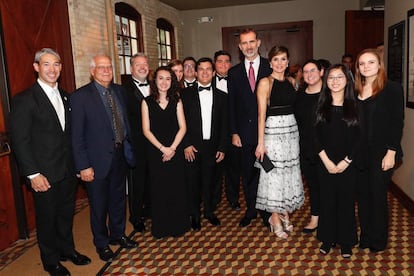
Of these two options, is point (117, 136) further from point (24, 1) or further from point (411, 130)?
point (411, 130)

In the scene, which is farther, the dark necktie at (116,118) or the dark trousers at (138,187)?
the dark trousers at (138,187)

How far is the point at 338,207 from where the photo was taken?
3.19 metres

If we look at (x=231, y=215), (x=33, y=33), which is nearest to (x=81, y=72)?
(x=33, y=33)

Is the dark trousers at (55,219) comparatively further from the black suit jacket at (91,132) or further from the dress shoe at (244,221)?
the dress shoe at (244,221)

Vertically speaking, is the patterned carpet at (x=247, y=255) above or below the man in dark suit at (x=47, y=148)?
below

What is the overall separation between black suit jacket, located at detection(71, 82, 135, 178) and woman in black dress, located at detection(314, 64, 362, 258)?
181 cm

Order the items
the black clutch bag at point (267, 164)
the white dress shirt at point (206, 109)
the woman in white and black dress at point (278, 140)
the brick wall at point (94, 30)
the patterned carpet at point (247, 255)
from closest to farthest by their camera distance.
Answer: the patterned carpet at point (247, 255) < the woman in white and black dress at point (278, 140) < the black clutch bag at point (267, 164) < the white dress shirt at point (206, 109) < the brick wall at point (94, 30)

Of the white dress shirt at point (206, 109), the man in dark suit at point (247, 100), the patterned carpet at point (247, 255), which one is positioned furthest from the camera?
the white dress shirt at point (206, 109)

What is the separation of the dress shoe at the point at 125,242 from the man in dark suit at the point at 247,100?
51.5 inches

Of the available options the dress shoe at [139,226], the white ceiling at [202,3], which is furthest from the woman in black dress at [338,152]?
the white ceiling at [202,3]

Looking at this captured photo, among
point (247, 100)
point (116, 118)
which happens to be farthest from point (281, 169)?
point (116, 118)

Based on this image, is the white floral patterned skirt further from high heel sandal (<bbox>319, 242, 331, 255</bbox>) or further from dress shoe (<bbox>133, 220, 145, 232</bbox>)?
dress shoe (<bbox>133, 220, 145, 232</bbox>)

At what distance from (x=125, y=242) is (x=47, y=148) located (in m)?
1.23

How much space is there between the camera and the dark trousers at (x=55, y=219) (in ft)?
9.78
